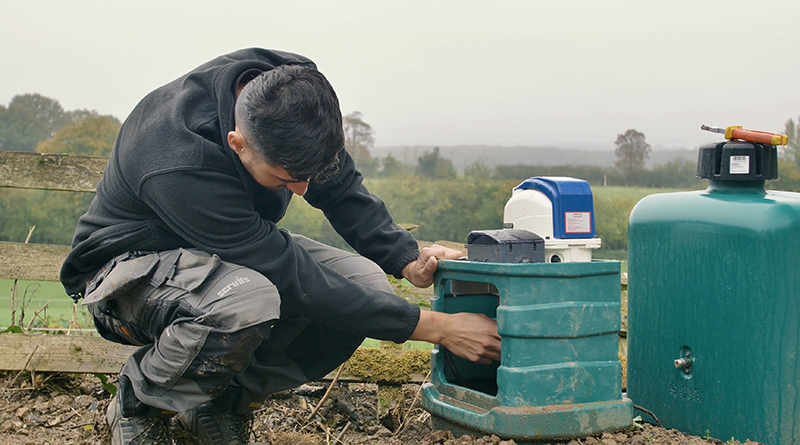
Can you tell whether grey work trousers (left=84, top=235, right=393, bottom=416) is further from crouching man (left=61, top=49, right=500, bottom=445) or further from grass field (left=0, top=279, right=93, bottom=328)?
grass field (left=0, top=279, right=93, bottom=328)

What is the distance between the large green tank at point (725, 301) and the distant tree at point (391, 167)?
2569mm

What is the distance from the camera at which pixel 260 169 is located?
187cm

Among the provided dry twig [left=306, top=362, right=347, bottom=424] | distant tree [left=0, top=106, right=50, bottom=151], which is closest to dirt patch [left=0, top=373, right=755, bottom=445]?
dry twig [left=306, top=362, right=347, bottom=424]

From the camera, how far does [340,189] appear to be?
237cm

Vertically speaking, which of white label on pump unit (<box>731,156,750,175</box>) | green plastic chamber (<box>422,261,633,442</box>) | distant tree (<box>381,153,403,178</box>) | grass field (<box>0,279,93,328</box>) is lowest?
grass field (<box>0,279,93,328</box>)

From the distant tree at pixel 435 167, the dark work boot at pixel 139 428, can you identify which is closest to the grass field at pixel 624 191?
the distant tree at pixel 435 167

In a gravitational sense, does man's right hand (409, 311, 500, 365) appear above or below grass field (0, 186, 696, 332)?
above

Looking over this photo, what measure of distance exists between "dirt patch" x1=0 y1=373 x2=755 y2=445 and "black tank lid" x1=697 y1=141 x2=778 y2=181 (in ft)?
2.72

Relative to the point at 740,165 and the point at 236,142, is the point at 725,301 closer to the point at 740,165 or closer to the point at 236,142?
the point at 740,165

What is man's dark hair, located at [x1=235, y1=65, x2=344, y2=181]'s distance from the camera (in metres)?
1.71

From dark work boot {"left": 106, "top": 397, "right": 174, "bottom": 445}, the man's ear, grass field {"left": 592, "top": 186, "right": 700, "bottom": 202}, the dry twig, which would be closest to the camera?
the man's ear

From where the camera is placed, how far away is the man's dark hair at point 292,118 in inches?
67.5

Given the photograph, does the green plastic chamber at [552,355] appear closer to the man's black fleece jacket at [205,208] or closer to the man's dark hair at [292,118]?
the man's black fleece jacket at [205,208]

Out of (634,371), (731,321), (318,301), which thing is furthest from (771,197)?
(318,301)
